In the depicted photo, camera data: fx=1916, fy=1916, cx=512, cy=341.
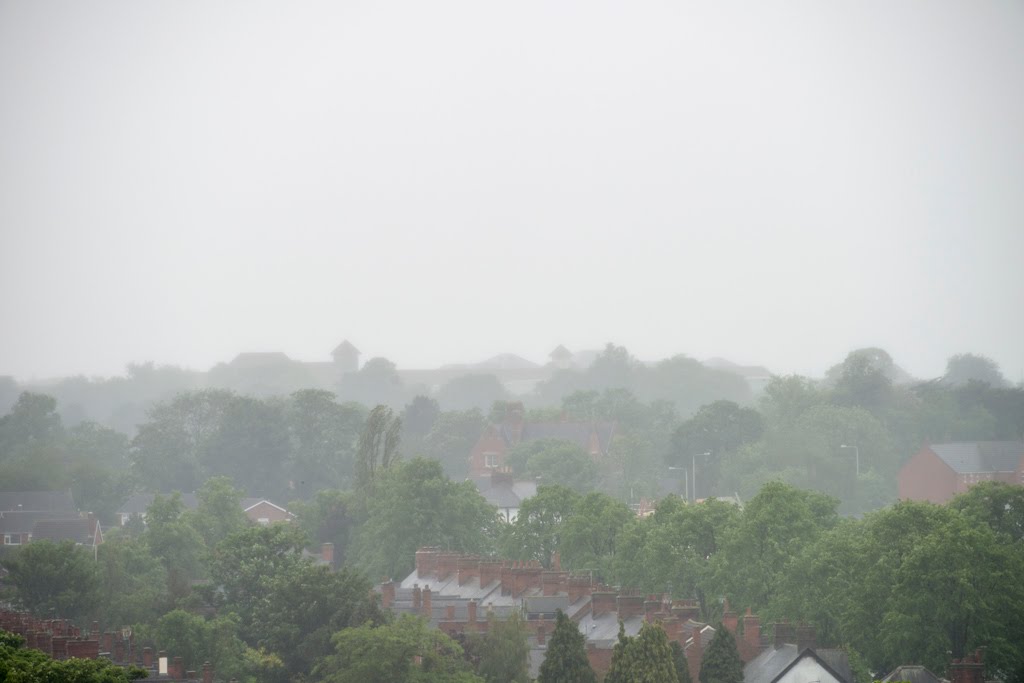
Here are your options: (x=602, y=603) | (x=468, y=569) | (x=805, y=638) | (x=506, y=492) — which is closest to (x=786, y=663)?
(x=805, y=638)

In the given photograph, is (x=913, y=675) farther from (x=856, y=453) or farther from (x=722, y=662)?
(x=856, y=453)

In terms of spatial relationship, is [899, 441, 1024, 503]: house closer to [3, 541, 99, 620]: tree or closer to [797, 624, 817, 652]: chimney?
[3, 541, 99, 620]: tree

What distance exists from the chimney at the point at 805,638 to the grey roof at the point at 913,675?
8.41 ft

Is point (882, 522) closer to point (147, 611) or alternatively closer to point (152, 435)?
point (147, 611)

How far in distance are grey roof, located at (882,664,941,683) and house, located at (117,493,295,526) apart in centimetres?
8696

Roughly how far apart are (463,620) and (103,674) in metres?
39.0

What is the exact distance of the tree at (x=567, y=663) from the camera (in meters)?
59.9

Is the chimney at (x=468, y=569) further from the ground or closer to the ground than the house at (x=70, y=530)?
further from the ground

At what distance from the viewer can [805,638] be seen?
192ft

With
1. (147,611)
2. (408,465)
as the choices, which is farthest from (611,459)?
(147,611)

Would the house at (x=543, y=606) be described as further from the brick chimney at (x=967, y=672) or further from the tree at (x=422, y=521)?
the tree at (x=422, y=521)

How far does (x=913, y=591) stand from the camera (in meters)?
63.2

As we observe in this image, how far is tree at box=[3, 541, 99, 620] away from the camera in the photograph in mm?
85500

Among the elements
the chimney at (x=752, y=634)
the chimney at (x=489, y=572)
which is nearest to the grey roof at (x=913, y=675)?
the chimney at (x=752, y=634)
